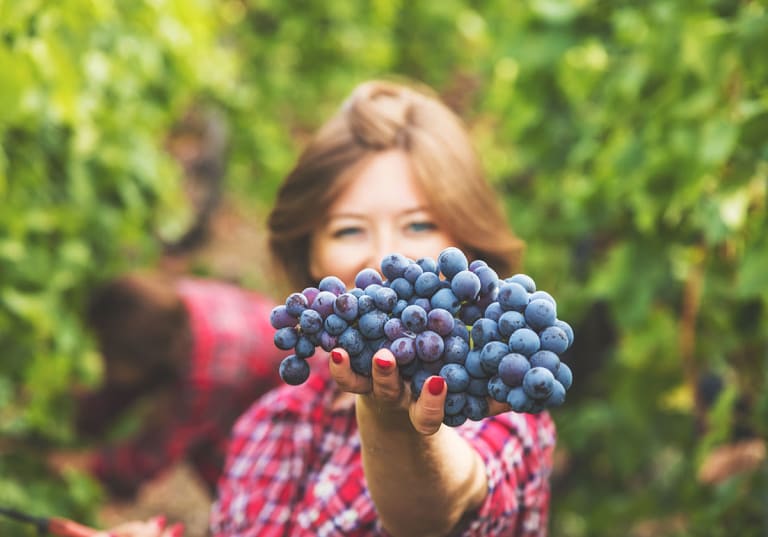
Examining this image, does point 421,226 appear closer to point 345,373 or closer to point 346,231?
point 346,231

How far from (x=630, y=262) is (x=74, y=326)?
158 cm

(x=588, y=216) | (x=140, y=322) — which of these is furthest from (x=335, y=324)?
(x=140, y=322)

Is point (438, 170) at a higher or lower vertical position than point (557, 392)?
higher

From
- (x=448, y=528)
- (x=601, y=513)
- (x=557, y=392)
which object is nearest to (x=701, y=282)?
(x=601, y=513)

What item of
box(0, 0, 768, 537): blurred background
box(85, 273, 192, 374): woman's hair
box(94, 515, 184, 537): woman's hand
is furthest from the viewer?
box(85, 273, 192, 374): woman's hair

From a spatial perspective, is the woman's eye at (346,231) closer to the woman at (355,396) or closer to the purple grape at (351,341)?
the woman at (355,396)

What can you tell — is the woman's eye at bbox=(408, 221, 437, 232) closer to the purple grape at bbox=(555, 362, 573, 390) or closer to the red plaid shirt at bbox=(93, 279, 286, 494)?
the purple grape at bbox=(555, 362, 573, 390)

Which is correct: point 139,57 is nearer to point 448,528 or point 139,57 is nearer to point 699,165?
point 699,165

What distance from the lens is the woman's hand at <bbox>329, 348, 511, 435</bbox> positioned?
32.8 inches

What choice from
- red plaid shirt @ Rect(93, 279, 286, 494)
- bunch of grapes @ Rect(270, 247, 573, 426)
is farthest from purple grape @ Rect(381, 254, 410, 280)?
red plaid shirt @ Rect(93, 279, 286, 494)

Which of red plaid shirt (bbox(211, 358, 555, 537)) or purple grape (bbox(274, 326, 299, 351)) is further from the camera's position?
red plaid shirt (bbox(211, 358, 555, 537))

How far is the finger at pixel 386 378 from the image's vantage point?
83 centimetres

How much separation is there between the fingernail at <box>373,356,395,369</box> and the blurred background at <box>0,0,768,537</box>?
42.2 inches

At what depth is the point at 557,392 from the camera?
0.80 metres
